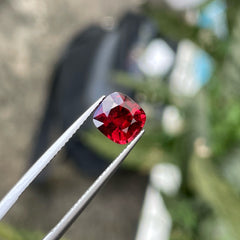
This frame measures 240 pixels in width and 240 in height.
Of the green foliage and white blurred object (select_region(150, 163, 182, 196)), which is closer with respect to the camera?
the green foliage

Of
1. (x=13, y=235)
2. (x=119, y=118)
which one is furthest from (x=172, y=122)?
(x=119, y=118)

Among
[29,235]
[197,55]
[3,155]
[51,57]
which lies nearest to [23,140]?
[3,155]

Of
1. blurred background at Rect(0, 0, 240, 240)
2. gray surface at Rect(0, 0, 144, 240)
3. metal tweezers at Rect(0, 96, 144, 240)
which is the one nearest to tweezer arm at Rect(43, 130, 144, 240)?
metal tweezers at Rect(0, 96, 144, 240)

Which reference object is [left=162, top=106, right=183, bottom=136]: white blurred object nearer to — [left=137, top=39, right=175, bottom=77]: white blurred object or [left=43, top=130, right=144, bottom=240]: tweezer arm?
[left=137, top=39, right=175, bottom=77]: white blurred object

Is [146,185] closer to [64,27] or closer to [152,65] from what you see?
[152,65]

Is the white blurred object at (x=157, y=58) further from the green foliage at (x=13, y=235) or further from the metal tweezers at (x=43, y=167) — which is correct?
the metal tweezers at (x=43, y=167)

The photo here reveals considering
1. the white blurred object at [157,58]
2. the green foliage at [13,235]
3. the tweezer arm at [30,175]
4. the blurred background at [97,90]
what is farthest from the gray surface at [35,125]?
the tweezer arm at [30,175]
